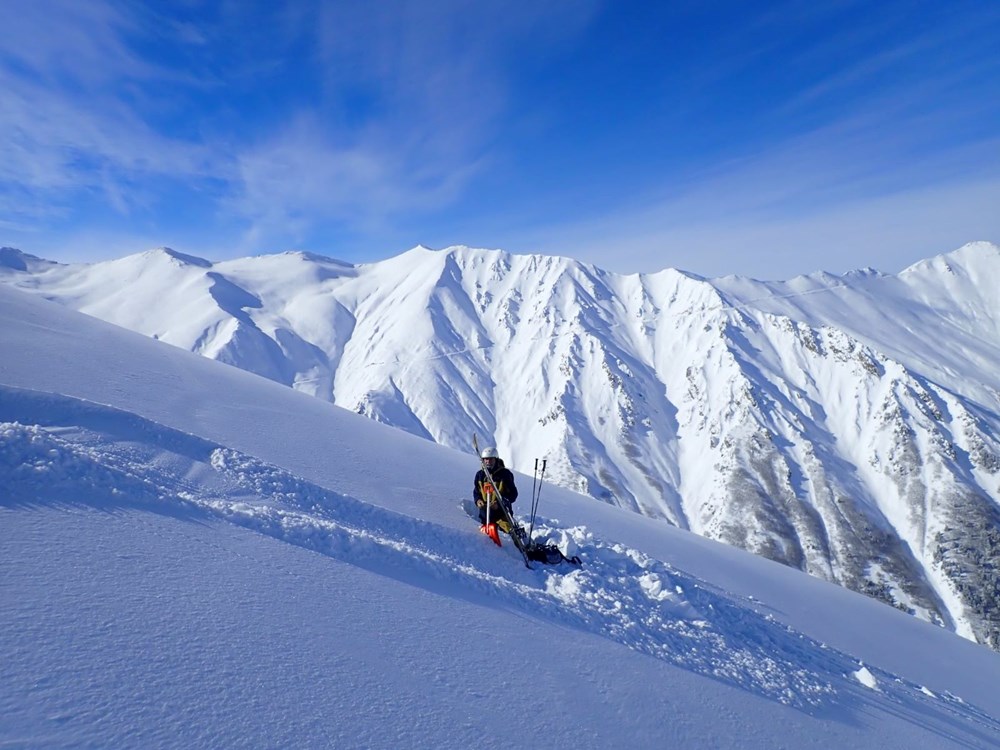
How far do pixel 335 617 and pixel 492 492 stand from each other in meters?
5.61

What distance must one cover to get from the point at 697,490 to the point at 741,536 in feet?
94.0

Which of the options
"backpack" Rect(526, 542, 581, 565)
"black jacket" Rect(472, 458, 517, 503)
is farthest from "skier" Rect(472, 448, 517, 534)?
"backpack" Rect(526, 542, 581, 565)

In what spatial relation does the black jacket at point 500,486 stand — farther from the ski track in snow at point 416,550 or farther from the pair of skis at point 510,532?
the ski track in snow at point 416,550

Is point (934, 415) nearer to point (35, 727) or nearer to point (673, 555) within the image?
point (673, 555)

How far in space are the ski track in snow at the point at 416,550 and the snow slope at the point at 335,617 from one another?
0.16 feet

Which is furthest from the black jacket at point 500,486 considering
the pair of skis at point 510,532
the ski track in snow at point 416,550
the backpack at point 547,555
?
the backpack at point 547,555

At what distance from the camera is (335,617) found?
21.7 feet

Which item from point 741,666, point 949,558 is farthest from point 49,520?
point 949,558

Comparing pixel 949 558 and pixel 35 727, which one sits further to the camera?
pixel 949 558

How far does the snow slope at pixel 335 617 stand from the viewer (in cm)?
487

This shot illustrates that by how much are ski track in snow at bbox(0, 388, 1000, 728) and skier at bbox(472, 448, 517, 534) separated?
51cm

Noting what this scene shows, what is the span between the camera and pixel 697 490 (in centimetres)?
18838

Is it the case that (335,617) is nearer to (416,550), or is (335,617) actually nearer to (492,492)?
(416,550)

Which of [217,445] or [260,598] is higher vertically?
[217,445]
